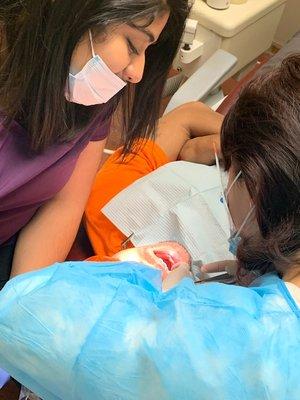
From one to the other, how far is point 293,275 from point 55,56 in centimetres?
54

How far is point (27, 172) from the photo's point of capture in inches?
42.3

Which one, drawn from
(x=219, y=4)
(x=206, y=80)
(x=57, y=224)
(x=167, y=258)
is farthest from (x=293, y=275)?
(x=219, y=4)

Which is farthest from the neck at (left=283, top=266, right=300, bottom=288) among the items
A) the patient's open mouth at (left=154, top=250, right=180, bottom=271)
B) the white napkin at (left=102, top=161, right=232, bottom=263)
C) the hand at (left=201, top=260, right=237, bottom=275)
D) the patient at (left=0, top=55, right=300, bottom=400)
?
the white napkin at (left=102, top=161, right=232, bottom=263)

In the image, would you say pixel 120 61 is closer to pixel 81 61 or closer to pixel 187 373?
pixel 81 61

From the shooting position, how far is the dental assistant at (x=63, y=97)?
0.87 metres

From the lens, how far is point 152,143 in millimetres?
1589

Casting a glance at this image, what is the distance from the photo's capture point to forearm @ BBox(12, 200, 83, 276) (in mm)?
1207

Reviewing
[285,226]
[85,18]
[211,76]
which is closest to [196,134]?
[211,76]

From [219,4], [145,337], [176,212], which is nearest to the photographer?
[145,337]

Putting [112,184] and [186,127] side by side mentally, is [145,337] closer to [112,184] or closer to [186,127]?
[112,184]

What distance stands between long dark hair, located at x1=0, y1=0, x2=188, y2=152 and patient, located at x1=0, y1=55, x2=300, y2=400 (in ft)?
0.96

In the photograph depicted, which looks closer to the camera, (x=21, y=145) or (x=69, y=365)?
(x=69, y=365)

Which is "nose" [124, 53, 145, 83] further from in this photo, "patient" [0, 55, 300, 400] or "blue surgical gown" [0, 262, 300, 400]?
"blue surgical gown" [0, 262, 300, 400]

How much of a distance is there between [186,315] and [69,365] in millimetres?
167
